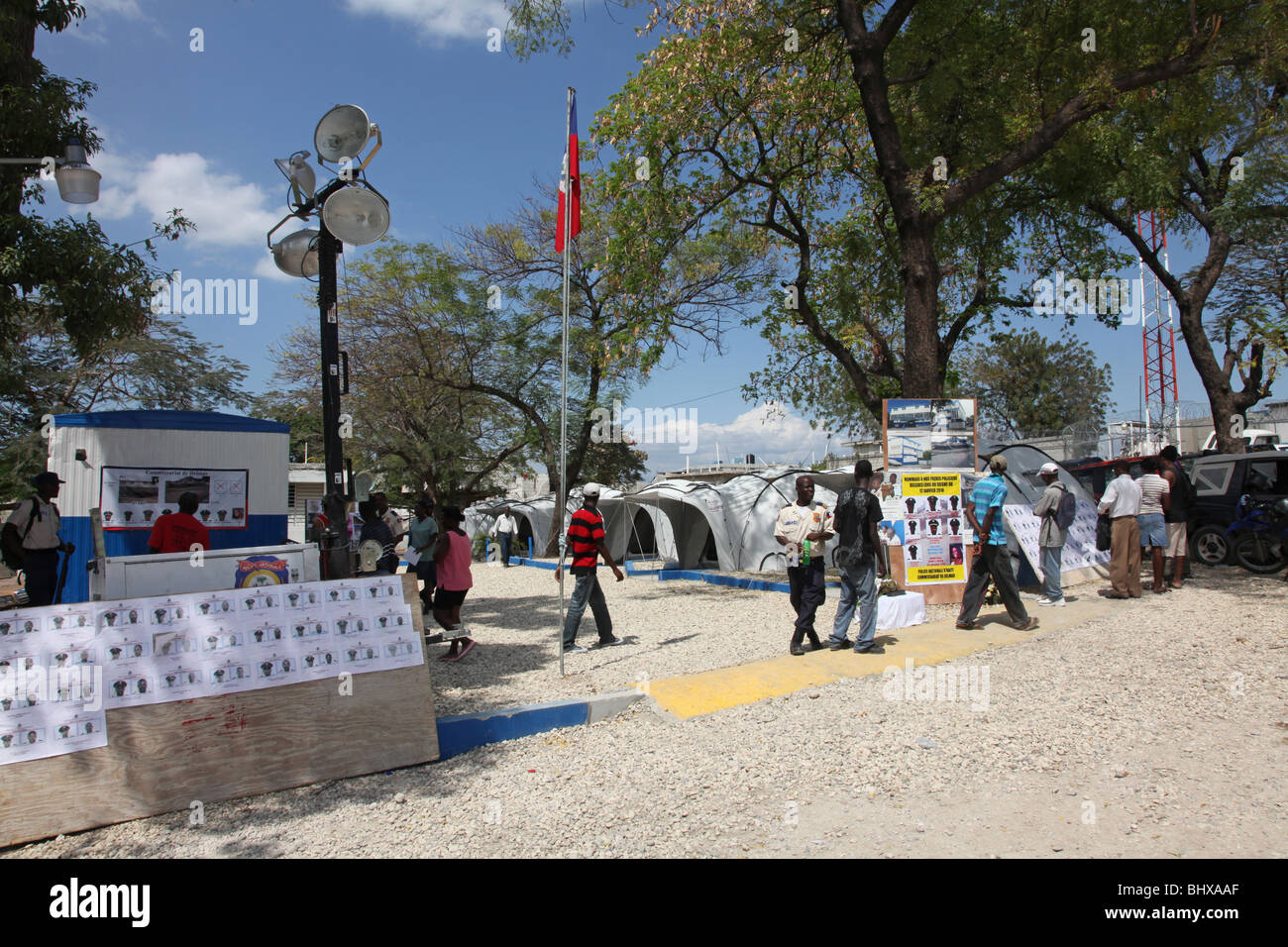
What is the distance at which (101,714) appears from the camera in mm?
3820

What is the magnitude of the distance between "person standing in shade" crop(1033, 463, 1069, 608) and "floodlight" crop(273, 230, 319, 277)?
26.2 ft

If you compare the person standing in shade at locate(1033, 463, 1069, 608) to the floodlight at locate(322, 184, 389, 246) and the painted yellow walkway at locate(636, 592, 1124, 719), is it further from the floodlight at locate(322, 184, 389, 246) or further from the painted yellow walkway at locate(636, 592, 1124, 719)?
the floodlight at locate(322, 184, 389, 246)

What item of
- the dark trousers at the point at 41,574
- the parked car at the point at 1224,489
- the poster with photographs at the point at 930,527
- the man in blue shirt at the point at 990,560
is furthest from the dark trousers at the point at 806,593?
the parked car at the point at 1224,489

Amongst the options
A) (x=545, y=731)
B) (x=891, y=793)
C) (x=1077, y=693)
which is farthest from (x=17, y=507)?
(x=1077, y=693)

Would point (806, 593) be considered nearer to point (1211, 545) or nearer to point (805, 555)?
point (805, 555)

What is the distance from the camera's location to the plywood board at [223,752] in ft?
11.9

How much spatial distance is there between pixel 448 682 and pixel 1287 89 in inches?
604

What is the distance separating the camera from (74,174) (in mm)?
6605

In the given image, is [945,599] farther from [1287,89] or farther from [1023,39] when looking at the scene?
[1287,89]

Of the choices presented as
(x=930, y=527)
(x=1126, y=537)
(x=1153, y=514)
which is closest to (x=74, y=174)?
(x=930, y=527)

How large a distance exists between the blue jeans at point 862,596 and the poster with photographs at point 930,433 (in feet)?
9.91

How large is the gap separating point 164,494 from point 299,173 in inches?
206

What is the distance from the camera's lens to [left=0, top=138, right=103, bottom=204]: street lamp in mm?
6602

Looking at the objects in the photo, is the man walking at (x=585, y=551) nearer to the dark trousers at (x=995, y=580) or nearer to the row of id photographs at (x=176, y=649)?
the row of id photographs at (x=176, y=649)
